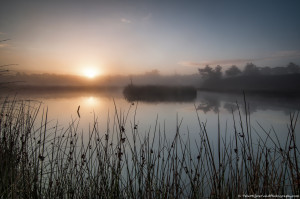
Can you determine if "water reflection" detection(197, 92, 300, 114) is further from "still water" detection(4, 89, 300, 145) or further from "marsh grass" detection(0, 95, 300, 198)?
"marsh grass" detection(0, 95, 300, 198)

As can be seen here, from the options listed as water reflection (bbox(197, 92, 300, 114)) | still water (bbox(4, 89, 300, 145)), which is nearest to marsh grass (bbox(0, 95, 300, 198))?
still water (bbox(4, 89, 300, 145))

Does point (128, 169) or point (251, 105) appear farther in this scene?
point (251, 105)

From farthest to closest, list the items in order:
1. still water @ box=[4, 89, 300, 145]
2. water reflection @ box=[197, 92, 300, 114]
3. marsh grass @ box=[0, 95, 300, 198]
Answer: water reflection @ box=[197, 92, 300, 114]
still water @ box=[4, 89, 300, 145]
marsh grass @ box=[0, 95, 300, 198]

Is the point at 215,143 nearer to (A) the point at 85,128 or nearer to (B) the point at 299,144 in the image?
(B) the point at 299,144

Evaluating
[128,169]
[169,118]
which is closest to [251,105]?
[169,118]

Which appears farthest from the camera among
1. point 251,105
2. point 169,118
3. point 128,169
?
point 251,105

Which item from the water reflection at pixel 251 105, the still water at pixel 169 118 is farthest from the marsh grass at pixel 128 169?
the water reflection at pixel 251 105

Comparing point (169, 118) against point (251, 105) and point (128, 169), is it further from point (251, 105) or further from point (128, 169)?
point (251, 105)

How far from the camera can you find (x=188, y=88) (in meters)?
25.8

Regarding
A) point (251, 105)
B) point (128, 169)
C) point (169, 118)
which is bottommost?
point (251, 105)

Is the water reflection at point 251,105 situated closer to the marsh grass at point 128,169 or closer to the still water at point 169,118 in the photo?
the still water at point 169,118

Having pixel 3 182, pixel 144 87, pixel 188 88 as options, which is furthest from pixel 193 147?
pixel 188 88

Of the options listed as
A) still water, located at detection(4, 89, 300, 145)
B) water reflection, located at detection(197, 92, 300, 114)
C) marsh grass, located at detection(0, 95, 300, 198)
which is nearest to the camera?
marsh grass, located at detection(0, 95, 300, 198)

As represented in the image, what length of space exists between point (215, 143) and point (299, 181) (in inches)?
206
